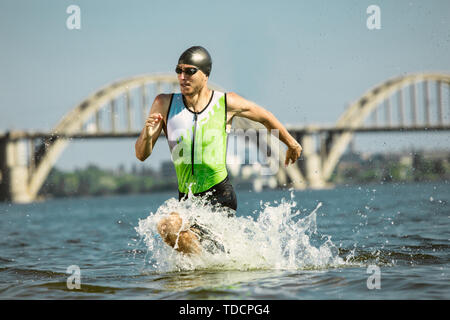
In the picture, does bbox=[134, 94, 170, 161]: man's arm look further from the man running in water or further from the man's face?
the man's face

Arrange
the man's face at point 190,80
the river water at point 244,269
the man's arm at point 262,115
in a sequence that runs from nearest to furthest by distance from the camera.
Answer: the river water at point 244,269
the man's face at point 190,80
the man's arm at point 262,115

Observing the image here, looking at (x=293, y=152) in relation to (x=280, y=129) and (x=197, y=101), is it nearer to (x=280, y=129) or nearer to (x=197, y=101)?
(x=280, y=129)

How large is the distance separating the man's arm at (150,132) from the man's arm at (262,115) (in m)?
0.57

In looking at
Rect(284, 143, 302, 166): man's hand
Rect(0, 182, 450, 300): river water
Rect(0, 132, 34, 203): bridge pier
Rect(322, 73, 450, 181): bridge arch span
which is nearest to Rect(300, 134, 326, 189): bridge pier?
Rect(322, 73, 450, 181): bridge arch span

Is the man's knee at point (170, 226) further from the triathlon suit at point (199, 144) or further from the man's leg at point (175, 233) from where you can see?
the triathlon suit at point (199, 144)

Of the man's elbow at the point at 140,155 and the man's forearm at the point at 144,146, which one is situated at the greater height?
the man's forearm at the point at 144,146

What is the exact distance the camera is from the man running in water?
4531 millimetres

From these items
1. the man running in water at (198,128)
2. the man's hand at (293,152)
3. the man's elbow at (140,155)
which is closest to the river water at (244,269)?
the man running in water at (198,128)

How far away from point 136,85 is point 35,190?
611 inches

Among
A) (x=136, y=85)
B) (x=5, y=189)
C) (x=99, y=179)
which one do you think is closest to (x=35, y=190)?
(x=5, y=189)

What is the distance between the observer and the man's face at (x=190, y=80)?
4.49 meters

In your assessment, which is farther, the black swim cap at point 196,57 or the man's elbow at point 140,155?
the black swim cap at point 196,57

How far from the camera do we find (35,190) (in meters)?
57.2
